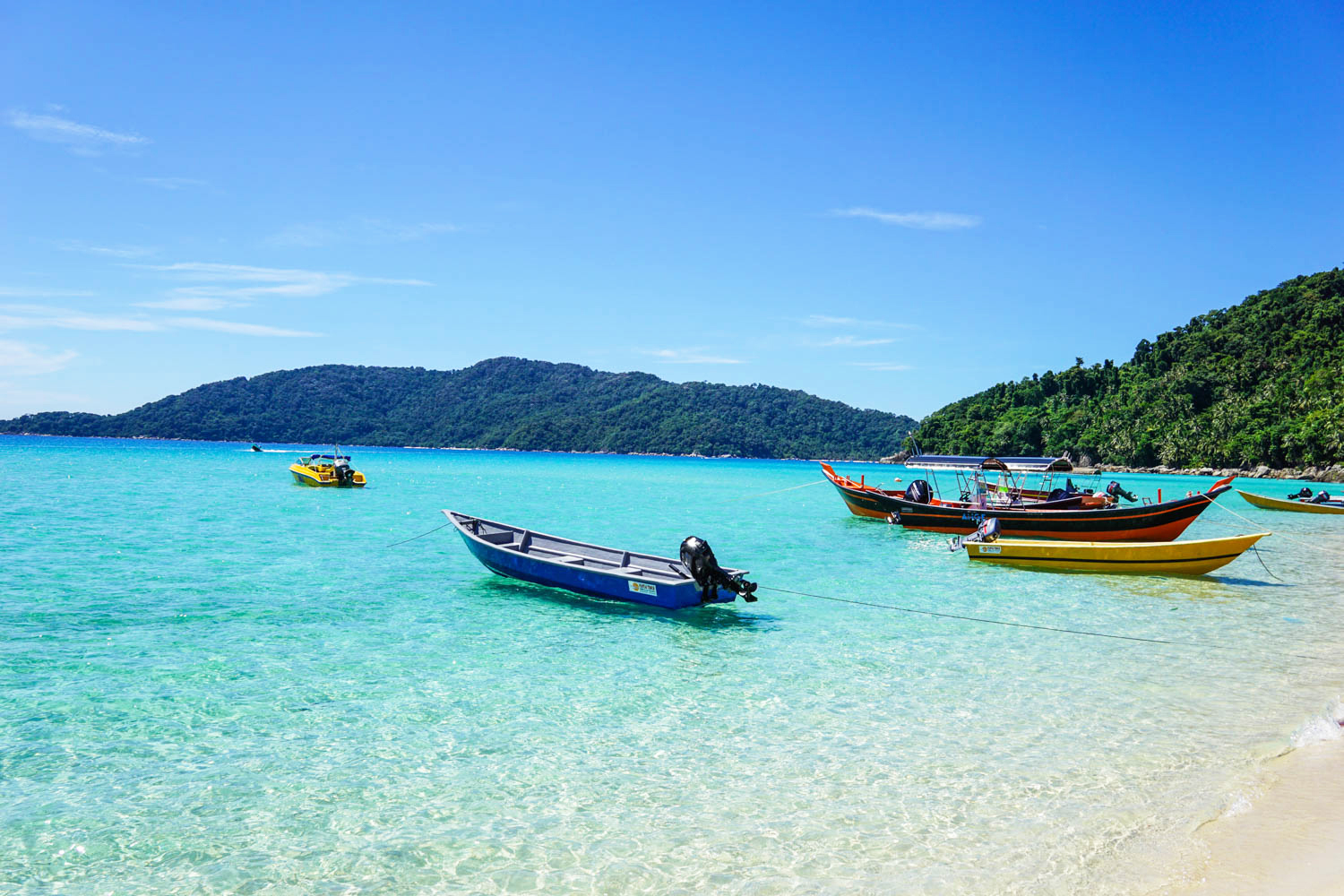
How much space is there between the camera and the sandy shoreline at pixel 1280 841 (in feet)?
17.5

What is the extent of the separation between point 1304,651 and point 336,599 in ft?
55.5

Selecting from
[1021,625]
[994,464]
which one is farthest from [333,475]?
[1021,625]

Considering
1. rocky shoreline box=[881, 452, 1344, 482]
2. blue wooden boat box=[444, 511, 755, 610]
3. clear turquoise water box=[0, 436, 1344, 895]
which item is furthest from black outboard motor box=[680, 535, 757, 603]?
rocky shoreline box=[881, 452, 1344, 482]

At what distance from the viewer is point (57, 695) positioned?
9.59 metres

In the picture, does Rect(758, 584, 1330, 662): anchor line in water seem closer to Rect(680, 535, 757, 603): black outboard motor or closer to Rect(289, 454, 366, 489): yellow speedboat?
Rect(680, 535, 757, 603): black outboard motor

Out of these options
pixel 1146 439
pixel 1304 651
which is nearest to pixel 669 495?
pixel 1304 651

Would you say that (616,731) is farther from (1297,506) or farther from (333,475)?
(1297,506)

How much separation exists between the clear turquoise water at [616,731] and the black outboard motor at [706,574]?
→ 2.07ft

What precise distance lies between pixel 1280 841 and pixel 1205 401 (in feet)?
440

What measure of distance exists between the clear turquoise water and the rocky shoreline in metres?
65.3

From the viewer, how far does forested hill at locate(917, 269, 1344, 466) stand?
96125 mm

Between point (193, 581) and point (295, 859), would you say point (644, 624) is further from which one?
point (193, 581)

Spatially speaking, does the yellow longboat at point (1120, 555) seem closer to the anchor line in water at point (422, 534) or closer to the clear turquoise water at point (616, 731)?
the clear turquoise water at point (616, 731)

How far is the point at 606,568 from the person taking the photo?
1573 centimetres
